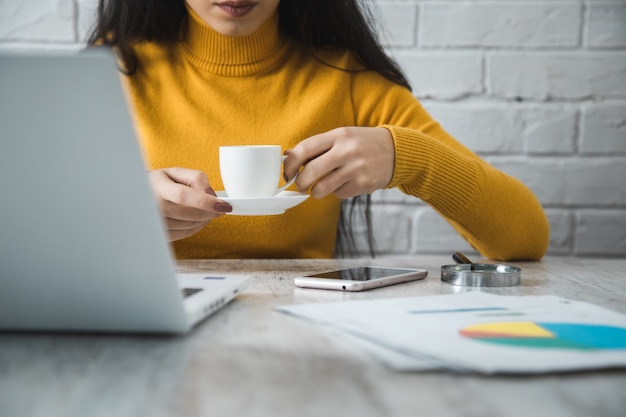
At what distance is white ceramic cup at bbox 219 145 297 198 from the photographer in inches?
36.5

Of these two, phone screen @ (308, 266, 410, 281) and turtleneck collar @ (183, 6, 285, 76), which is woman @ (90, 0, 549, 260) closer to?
turtleneck collar @ (183, 6, 285, 76)

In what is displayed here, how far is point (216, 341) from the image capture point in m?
0.50

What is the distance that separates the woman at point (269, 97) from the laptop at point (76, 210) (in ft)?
2.37

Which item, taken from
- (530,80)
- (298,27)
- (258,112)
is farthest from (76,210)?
(530,80)

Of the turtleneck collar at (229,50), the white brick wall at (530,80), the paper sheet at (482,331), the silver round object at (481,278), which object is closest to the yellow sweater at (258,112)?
the turtleneck collar at (229,50)

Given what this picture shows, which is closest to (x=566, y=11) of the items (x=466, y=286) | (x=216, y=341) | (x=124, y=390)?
(x=466, y=286)

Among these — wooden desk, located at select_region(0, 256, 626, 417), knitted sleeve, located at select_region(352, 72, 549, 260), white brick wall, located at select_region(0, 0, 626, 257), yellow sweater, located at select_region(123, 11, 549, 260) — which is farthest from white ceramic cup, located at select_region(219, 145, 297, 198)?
white brick wall, located at select_region(0, 0, 626, 257)

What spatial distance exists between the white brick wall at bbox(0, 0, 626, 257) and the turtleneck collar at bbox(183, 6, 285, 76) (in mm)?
291

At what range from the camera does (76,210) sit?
438mm

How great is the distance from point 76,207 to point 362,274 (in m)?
0.42

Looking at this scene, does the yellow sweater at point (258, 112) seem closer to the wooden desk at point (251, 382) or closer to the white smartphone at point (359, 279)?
the white smartphone at point (359, 279)

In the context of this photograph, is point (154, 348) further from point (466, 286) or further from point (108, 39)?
point (108, 39)

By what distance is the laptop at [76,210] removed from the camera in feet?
1.32

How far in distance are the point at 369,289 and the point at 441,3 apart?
3.12 ft
